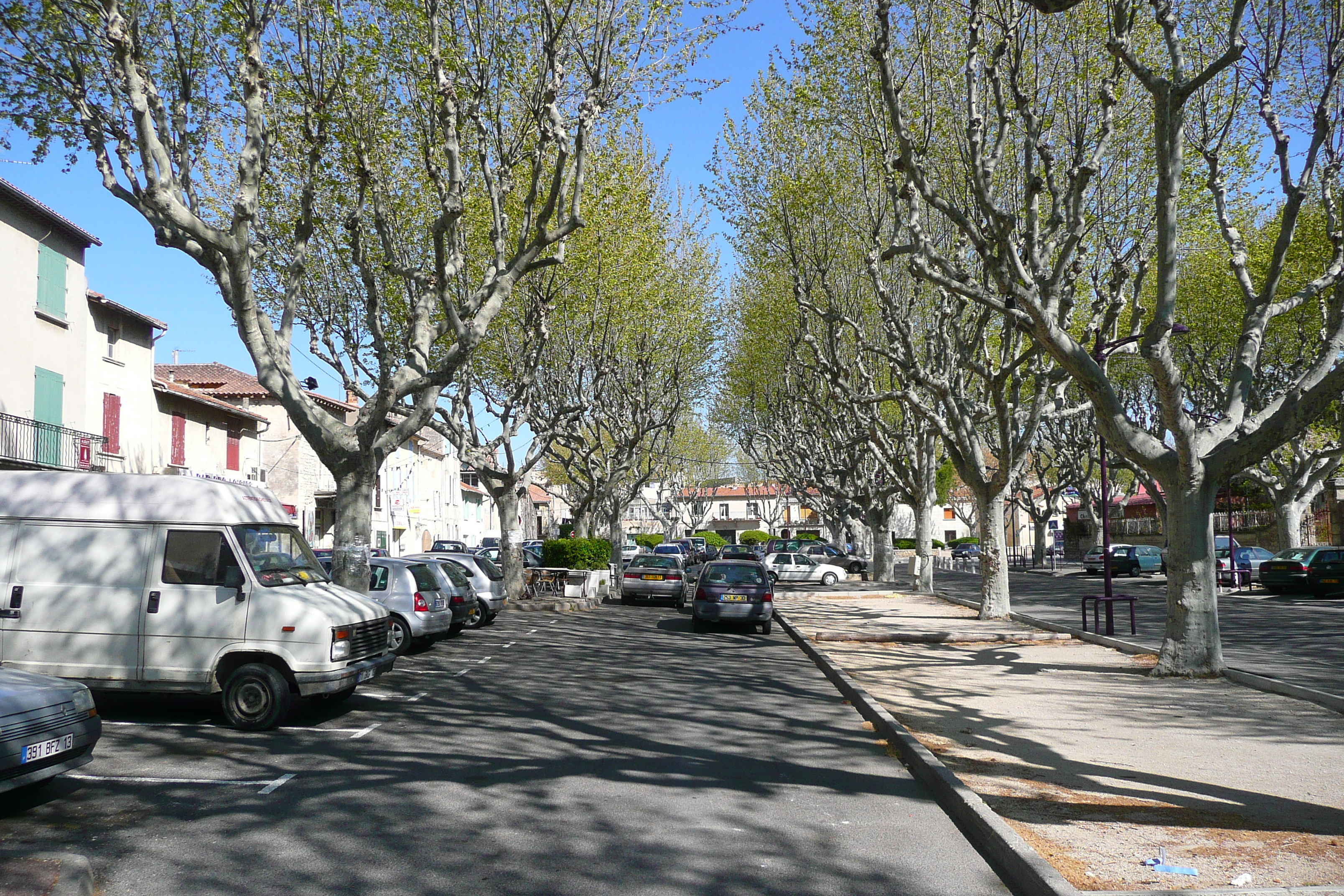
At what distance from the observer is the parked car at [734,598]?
19469mm

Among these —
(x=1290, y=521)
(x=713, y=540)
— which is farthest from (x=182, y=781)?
(x=713, y=540)

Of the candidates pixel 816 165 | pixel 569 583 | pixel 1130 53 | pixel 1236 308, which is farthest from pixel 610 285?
pixel 1236 308

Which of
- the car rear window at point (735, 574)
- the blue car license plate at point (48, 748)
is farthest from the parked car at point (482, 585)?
the blue car license plate at point (48, 748)

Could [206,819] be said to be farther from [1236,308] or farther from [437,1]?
[1236,308]

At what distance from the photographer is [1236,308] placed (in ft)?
93.4

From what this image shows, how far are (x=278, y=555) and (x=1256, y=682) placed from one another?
36.4 ft

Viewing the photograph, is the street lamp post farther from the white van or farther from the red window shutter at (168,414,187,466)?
the red window shutter at (168,414,187,466)

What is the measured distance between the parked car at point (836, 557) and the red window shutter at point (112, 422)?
24.1 meters

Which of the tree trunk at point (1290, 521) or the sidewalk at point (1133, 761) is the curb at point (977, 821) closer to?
the sidewalk at point (1133, 761)

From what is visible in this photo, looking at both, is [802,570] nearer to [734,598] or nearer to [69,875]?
[734,598]

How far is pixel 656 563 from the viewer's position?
28062 millimetres

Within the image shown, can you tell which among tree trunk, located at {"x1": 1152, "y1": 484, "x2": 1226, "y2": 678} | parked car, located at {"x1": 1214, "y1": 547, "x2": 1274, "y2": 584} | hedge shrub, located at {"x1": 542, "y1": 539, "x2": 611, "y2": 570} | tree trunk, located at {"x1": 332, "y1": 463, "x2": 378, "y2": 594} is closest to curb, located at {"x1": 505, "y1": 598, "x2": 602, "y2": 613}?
hedge shrub, located at {"x1": 542, "y1": 539, "x2": 611, "y2": 570}

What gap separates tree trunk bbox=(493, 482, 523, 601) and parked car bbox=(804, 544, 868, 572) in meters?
15.0

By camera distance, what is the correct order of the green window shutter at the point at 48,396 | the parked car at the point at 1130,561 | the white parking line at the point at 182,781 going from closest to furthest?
the white parking line at the point at 182,781
the green window shutter at the point at 48,396
the parked car at the point at 1130,561
